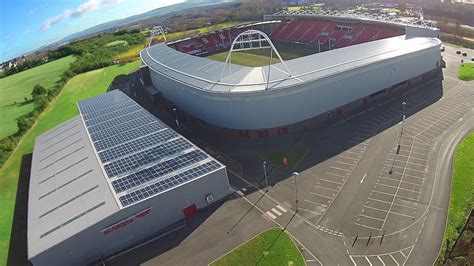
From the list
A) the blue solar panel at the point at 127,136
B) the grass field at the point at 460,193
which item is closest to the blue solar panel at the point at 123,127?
the blue solar panel at the point at 127,136

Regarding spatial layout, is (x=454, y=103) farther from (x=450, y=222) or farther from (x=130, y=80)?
(x=130, y=80)

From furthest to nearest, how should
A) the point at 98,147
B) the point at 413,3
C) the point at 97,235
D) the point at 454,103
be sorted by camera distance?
the point at 413,3
the point at 454,103
the point at 98,147
the point at 97,235

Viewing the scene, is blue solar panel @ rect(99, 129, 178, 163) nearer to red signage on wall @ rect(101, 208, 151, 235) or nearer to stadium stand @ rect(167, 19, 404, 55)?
red signage on wall @ rect(101, 208, 151, 235)

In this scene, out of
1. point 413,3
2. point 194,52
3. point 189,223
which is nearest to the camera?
point 189,223

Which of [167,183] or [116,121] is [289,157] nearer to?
[167,183]

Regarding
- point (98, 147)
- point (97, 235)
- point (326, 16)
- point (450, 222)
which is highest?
point (326, 16)

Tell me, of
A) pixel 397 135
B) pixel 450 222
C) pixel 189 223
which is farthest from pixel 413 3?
pixel 189 223

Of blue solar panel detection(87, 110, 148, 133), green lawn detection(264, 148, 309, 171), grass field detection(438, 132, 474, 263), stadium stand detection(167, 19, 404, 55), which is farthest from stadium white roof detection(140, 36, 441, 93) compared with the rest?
stadium stand detection(167, 19, 404, 55)
